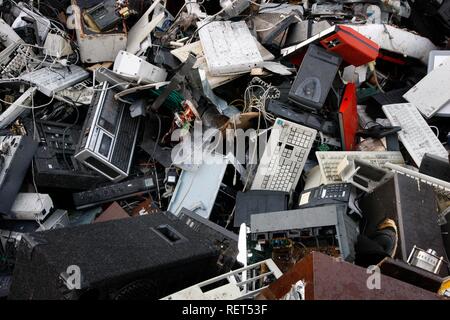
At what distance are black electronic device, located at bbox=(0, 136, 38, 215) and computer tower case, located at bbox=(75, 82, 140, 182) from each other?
1.13 feet

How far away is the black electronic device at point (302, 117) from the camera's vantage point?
13.5ft

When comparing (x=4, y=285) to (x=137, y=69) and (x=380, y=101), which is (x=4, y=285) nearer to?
(x=137, y=69)

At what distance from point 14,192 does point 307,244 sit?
2076mm

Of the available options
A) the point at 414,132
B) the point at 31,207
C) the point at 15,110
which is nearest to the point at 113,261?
the point at 31,207

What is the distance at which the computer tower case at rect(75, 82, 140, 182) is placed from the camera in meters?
4.18

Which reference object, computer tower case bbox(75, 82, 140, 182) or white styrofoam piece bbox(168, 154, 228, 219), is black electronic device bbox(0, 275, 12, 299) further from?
white styrofoam piece bbox(168, 154, 228, 219)

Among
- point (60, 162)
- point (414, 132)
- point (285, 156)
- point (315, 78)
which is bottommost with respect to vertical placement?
point (60, 162)

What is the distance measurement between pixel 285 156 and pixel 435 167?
3.22ft

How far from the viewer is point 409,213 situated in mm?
3158

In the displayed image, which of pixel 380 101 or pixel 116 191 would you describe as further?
pixel 380 101

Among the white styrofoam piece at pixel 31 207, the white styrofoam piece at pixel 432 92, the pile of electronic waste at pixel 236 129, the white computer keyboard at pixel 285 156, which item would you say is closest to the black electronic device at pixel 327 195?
the pile of electronic waste at pixel 236 129

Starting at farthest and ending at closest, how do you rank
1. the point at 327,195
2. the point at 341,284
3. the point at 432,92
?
the point at 432,92 < the point at 327,195 < the point at 341,284

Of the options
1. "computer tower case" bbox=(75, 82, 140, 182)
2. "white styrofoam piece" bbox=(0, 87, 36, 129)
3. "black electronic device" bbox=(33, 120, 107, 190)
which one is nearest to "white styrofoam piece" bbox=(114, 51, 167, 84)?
"computer tower case" bbox=(75, 82, 140, 182)

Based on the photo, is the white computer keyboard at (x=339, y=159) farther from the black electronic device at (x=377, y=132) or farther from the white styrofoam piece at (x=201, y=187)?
the white styrofoam piece at (x=201, y=187)
